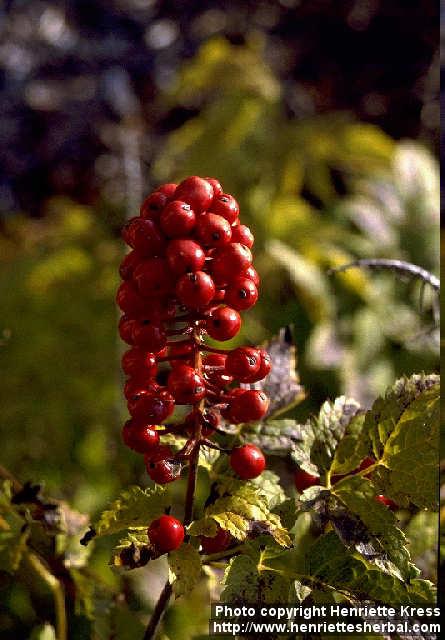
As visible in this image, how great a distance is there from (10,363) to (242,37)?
6.30 ft

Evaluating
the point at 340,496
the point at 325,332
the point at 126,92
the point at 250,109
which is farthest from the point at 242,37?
the point at 340,496

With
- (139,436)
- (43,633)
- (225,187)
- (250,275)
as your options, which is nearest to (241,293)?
(250,275)

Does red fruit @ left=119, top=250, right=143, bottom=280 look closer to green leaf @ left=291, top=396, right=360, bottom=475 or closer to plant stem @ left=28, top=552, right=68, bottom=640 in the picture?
green leaf @ left=291, top=396, right=360, bottom=475

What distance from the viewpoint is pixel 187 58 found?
2.84m

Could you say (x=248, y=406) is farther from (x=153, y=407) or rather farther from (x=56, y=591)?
(x=56, y=591)

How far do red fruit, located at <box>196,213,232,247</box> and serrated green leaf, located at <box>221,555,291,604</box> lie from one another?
26 centimetres

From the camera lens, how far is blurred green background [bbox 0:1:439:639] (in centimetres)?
133

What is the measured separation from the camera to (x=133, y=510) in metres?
0.60

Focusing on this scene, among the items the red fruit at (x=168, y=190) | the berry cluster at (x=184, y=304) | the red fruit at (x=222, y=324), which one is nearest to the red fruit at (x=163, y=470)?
the berry cluster at (x=184, y=304)

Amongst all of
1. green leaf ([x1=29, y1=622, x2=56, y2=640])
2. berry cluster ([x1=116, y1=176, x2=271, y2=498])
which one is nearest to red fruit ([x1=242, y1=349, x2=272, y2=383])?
berry cluster ([x1=116, y1=176, x2=271, y2=498])

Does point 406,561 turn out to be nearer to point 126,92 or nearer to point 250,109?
point 250,109

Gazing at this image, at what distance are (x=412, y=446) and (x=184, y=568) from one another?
0.22 meters

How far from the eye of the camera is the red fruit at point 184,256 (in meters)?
0.51

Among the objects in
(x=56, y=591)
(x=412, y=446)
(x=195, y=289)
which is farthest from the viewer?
(x=56, y=591)
